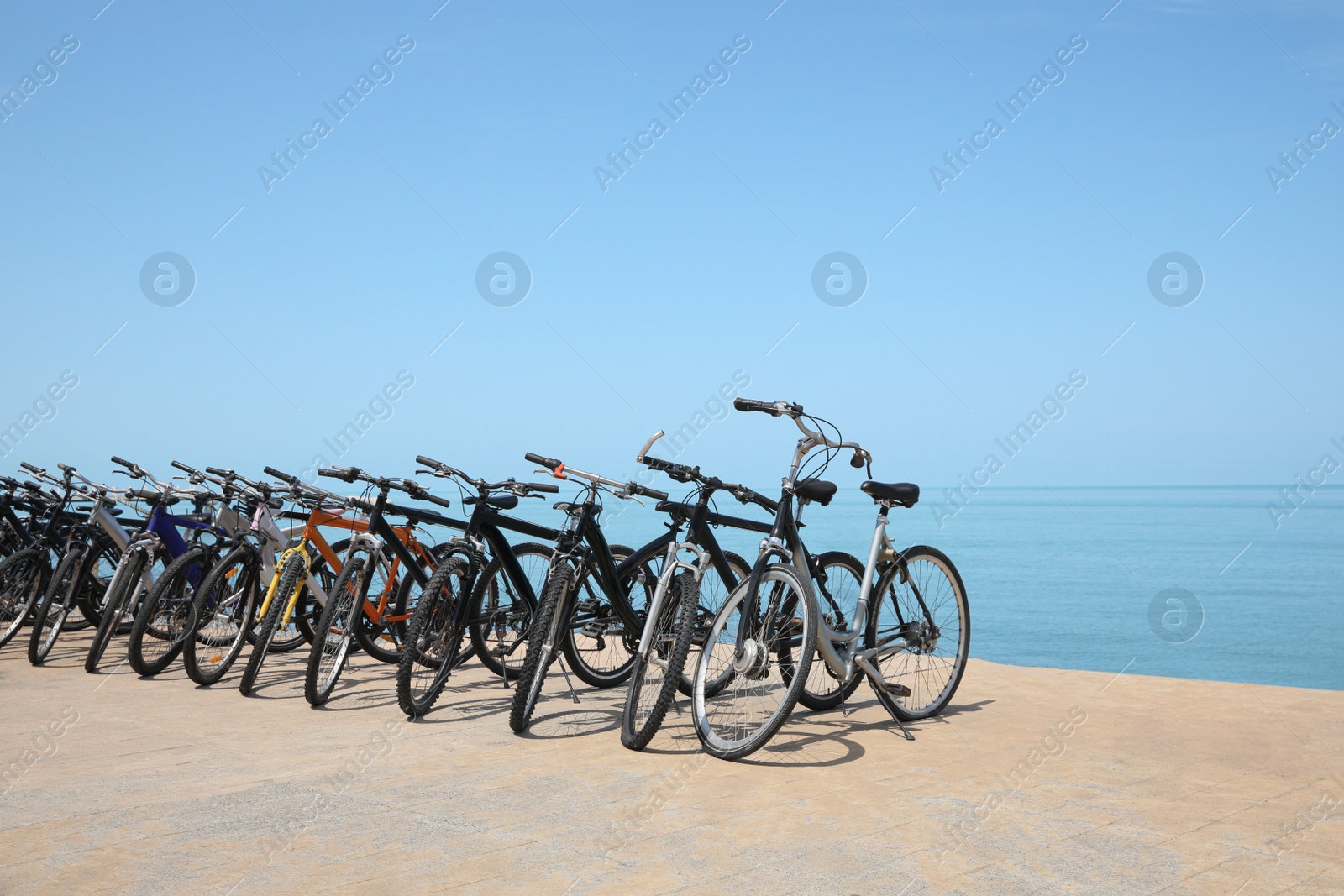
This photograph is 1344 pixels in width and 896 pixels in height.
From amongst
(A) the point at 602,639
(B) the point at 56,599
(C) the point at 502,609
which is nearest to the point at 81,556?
(B) the point at 56,599

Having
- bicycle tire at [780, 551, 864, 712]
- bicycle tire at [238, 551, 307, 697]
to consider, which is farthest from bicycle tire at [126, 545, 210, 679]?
bicycle tire at [780, 551, 864, 712]

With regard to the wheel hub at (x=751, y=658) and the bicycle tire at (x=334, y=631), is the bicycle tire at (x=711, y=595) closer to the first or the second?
the wheel hub at (x=751, y=658)

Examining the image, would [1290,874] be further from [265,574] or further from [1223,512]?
[1223,512]

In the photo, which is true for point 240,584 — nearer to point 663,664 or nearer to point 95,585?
point 95,585

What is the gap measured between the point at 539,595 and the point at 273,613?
1.47 m

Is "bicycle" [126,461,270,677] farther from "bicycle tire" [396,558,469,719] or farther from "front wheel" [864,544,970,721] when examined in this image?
"front wheel" [864,544,970,721]

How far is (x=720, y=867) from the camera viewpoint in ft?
10.1

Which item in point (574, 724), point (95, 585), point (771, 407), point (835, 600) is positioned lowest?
point (574, 724)

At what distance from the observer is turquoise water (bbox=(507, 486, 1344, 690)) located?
17.6 m

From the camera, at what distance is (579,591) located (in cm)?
509

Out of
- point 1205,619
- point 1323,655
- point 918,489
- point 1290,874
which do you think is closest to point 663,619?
point 918,489

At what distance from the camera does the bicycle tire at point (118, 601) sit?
6.48 metres

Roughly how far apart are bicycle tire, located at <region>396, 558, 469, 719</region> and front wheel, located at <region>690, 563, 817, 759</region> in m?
1.42

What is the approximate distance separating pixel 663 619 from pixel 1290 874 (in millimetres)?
2686
